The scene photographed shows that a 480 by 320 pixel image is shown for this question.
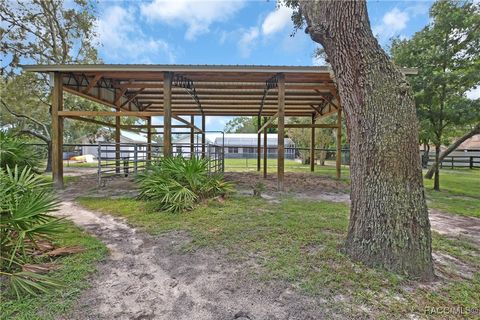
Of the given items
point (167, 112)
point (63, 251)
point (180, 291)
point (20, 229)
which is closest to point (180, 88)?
point (167, 112)

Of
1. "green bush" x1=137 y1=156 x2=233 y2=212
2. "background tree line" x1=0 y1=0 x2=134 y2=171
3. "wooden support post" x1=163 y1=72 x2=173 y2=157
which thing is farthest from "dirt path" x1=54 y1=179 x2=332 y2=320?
"background tree line" x1=0 y1=0 x2=134 y2=171

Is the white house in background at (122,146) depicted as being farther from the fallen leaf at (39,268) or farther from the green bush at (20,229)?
the fallen leaf at (39,268)

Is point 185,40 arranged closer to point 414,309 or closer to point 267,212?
point 267,212

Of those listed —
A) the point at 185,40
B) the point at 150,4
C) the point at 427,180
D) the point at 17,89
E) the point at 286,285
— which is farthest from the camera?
the point at 17,89

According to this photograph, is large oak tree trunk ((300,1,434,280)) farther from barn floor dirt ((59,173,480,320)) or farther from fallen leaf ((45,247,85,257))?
fallen leaf ((45,247,85,257))

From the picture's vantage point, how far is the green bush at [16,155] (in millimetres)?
5148

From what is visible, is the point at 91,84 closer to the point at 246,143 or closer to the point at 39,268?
the point at 39,268

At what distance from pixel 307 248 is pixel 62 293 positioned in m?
2.36

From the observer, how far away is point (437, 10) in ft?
24.4

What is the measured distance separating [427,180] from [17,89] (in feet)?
60.3

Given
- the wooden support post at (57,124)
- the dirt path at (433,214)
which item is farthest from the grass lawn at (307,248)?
the wooden support post at (57,124)

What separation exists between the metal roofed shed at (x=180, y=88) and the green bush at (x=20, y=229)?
405cm

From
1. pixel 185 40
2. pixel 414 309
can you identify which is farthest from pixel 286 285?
pixel 185 40

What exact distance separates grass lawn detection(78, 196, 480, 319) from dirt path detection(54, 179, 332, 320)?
185mm
